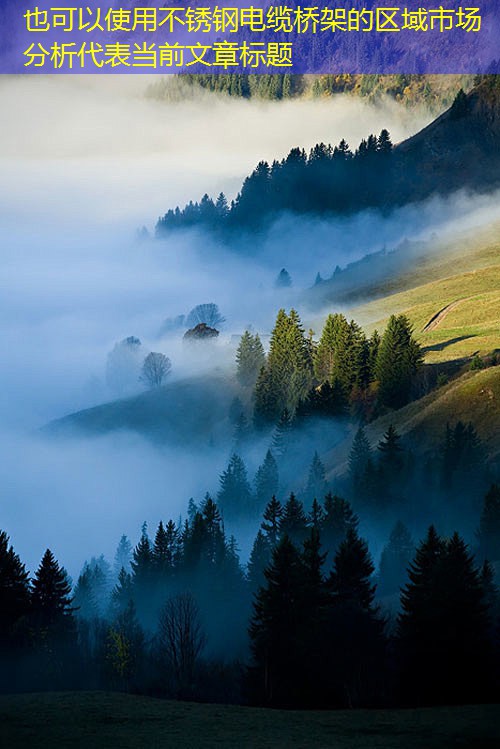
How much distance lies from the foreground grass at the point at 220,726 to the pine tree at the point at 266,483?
286ft

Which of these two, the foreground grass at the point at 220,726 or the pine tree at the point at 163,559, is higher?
the pine tree at the point at 163,559

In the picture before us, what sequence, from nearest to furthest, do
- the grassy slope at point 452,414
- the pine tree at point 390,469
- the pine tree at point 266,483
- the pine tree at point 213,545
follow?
1. the pine tree at point 213,545
2. the pine tree at point 390,469
3. the grassy slope at point 452,414
4. the pine tree at point 266,483

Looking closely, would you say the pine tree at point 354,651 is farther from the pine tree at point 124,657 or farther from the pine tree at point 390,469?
the pine tree at point 390,469

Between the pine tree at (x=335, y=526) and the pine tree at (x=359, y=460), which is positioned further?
the pine tree at (x=359, y=460)

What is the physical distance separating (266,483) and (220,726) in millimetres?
95785

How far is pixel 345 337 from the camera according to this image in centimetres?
17688

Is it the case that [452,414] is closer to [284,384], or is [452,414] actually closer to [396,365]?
[396,365]

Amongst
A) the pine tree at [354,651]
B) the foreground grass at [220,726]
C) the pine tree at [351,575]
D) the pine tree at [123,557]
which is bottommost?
the foreground grass at [220,726]

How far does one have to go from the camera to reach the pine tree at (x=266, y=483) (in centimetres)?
15650

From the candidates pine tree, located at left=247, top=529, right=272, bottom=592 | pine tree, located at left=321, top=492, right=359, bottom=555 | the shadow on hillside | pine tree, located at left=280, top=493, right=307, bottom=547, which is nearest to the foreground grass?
pine tree, located at left=247, top=529, right=272, bottom=592

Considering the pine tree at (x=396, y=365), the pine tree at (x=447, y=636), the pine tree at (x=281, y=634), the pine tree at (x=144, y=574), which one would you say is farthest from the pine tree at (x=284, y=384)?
the pine tree at (x=447, y=636)

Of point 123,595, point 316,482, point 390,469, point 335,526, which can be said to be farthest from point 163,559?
point 390,469

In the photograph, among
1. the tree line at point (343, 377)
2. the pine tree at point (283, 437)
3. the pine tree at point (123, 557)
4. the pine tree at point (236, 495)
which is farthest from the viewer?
the pine tree at point (123, 557)

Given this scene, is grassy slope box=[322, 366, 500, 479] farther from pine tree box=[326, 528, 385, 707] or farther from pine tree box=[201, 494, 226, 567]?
pine tree box=[326, 528, 385, 707]
